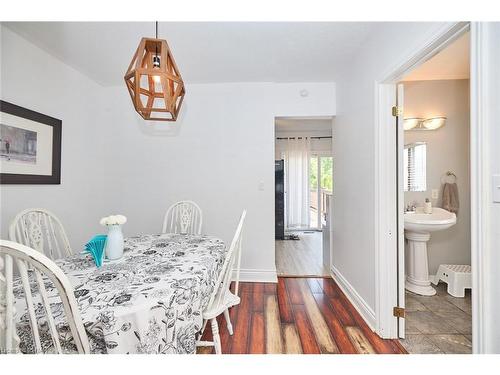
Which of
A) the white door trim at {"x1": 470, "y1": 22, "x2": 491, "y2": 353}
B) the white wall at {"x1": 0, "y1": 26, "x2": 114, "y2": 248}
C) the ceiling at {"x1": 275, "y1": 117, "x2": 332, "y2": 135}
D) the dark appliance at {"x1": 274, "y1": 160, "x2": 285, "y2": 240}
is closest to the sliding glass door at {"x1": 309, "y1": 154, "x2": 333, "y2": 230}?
the ceiling at {"x1": 275, "y1": 117, "x2": 332, "y2": 135}

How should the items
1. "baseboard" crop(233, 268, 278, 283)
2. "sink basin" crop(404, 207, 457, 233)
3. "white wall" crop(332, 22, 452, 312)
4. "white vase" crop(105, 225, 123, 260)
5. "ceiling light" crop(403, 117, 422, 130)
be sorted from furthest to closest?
1. "baseboard" crop(233, 268, 278, 283)
2. "ceiling light" crop(403, 117, 422, 130)
3. "sink basin" crop(404, 207, 457, 233)
4. "white wall" crop(332, 22, 452, 312)
5. "white vase" crop(105, 225, 123, 260)

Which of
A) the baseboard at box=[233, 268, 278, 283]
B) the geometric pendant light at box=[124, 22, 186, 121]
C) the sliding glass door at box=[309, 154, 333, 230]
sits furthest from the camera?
the sliding glass door at box=[309, 154, 333, 230]

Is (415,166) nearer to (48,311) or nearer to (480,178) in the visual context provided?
(480,178)

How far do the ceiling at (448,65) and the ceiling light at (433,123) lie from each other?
0.43 metres

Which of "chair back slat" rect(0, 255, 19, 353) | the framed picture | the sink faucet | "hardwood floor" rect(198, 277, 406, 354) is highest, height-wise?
the framed picture

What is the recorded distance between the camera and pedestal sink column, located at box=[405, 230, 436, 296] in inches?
93.2

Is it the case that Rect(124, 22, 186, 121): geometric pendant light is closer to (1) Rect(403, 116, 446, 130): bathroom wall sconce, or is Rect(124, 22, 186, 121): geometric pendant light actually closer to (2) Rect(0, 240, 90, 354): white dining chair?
(2) Rect(0, 240, 90, 354): white dining chair

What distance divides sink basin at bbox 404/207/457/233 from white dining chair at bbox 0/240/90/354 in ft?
8.50

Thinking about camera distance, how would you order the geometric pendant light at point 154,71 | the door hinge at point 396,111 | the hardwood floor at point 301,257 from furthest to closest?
the hardwood floor at point 301,257 < the door hinge at point 396,111 < the geometric pendant light at point 154,71

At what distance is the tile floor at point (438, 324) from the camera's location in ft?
5.25

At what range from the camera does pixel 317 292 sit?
2.46m

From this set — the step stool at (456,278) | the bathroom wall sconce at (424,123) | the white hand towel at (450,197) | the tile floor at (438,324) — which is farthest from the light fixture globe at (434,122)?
the tile floor at (438,324)

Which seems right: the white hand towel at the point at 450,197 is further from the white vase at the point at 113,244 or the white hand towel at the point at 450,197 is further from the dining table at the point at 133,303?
the white vase at the point at 113,244

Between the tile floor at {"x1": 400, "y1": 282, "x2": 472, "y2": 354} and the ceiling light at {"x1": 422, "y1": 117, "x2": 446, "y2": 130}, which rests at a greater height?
the ceiling light at {"x1": 422, "y1": 117, "x2": 446, "y2": 130}
